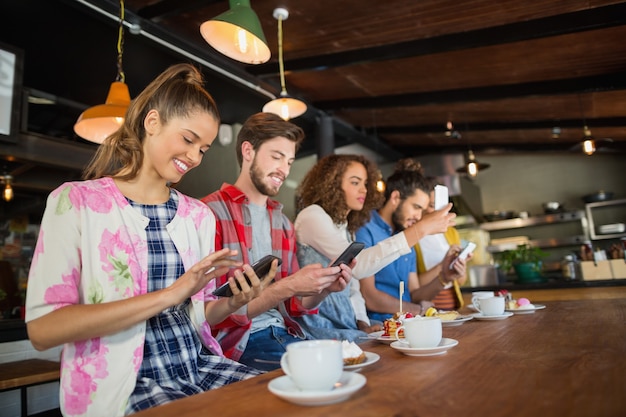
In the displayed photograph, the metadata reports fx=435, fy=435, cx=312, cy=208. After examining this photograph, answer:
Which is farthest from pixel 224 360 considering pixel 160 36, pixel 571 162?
pixel 571 162

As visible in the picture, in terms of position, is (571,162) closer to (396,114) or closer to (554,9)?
(396,114)

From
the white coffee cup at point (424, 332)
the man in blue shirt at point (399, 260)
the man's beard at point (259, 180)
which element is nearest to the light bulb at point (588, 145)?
the man in blue shirt at point (399, 260)

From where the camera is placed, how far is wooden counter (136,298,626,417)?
0.70m

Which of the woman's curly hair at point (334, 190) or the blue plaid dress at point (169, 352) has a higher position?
the woman's curly hair at point (334, 190)

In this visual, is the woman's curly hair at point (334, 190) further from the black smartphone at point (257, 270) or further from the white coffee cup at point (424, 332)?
the white coffee cup at point (424, 332)

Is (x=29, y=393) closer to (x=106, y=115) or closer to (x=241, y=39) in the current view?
(x=106, y=115)

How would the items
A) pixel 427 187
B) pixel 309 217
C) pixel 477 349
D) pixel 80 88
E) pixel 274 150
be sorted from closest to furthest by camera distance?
pixel 477 349 → pixel 274 150 → pixel 309 217 → pixel 427 187 → pixel 80 88

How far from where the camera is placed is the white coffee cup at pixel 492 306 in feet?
6.00

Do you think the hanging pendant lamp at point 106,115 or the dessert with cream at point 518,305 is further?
the hanging pendant lamp at point 106,115

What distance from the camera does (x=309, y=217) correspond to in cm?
239

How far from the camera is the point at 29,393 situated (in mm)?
3654

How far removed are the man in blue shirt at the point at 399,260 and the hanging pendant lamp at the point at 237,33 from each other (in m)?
1.34

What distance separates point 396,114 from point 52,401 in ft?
18.1

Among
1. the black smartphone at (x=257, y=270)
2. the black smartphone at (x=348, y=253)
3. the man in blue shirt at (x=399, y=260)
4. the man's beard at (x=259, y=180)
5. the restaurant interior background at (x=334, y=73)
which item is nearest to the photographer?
the black smartphone at (x=257, y=270)
